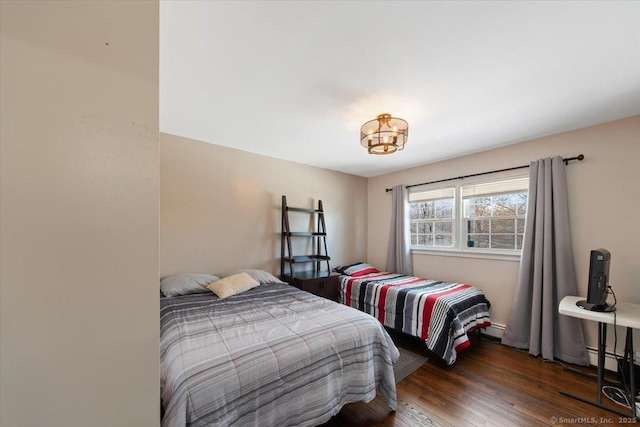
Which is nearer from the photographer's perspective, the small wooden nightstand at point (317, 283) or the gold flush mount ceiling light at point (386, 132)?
the gold flush mount ceiling light at point (386, 132)

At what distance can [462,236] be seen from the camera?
3467mm

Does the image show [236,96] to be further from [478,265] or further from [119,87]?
[478,265]

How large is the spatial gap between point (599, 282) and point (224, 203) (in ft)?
12.1

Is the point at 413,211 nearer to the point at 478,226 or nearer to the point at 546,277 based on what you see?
the point at 478,226

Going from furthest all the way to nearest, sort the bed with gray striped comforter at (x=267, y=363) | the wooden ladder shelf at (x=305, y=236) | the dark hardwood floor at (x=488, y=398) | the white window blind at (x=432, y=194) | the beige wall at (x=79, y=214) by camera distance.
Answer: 1. the white window blind at (x=432, y=194)
2. the wooden ladder shelf at (x=305, y=236)
3. the dark hardwood floor at (x=488, y=398)
4. the bed with gray striped comforter at (x=267, y=363)
5. the beige wall at (x=79, y=214)

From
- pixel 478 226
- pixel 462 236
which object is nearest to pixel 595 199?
pixel 478 226

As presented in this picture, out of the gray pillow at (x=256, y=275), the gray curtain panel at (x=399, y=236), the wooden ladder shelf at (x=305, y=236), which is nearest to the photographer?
the gray pillow at (x=256, y=275)

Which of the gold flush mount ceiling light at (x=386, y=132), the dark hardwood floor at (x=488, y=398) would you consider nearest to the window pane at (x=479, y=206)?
the dark hardwood floor at (x=488, y=398)

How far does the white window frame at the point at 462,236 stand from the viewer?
3.04 metres

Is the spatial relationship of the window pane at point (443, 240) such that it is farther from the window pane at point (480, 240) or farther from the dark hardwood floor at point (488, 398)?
the dark hardwood floor at point (488, 398)

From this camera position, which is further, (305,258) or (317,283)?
(305,258)

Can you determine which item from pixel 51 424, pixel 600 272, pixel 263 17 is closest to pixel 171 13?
pixel 263 17

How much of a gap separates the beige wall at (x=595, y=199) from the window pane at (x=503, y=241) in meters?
0.19

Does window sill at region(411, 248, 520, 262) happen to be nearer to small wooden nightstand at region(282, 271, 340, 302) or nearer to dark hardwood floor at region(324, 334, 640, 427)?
dark hardwood floor at region(324, 334, 640, 427)
